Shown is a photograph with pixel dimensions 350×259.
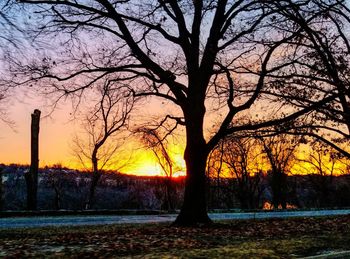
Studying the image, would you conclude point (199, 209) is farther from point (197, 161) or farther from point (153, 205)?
point (153, 205)

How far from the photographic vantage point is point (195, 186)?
18.8m

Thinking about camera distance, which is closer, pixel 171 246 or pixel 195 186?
pixel 171 246

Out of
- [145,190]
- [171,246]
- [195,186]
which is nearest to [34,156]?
[195,186]

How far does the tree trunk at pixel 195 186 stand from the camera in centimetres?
1862

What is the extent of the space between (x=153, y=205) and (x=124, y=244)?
203 ft

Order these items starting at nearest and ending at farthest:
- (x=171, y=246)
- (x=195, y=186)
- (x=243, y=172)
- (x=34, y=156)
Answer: (x=171, y=246)
(x=195, y=186)
(x=34, y=156)
(x=243, y=172)

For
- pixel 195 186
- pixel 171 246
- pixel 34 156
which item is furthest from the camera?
pixel 34 156

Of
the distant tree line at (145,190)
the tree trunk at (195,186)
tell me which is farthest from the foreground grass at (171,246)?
the distant tree line at (145,190)

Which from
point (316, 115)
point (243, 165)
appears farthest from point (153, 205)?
point (316, 115)

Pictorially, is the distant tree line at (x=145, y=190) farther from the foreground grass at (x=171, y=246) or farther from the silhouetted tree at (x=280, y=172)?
the foreground grass at (x=171, y=246)

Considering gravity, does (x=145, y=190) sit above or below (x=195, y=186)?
above

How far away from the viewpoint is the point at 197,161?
1881 centimetres

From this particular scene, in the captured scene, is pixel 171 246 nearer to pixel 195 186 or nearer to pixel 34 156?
pixel 195 186

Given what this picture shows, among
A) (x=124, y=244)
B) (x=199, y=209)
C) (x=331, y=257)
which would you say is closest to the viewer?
(x=331, y=257)
